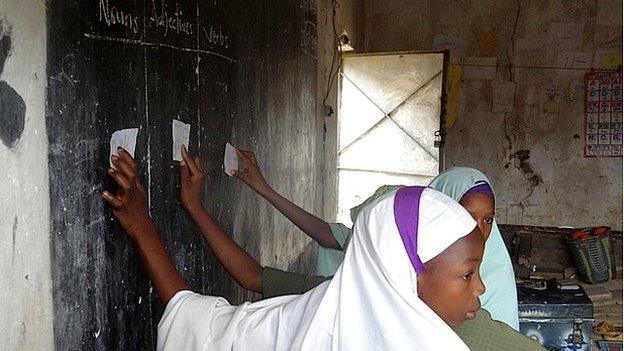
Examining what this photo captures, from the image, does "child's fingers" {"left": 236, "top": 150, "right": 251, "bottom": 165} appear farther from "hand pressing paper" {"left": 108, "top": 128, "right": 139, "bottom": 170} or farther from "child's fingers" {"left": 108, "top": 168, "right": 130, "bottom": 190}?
"child's fingers" {"left": 108, "top": 168, "right": 130, "bottom": 190}

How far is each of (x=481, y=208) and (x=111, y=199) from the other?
1.04 metres

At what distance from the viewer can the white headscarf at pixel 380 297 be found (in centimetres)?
117

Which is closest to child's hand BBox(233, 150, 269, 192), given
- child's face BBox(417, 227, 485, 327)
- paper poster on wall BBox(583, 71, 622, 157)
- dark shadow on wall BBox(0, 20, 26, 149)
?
dark shadow on wall BBox(0, 20, 26, 149)

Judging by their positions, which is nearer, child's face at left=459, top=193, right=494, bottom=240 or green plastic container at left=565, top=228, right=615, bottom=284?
child's face at left=459, top=193, right=494, bottom=240

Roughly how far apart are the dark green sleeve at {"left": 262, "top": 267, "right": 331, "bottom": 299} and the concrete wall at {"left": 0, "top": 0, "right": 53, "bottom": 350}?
64cm

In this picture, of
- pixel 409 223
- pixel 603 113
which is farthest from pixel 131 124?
pixel 603 113

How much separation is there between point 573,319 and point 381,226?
282 cm

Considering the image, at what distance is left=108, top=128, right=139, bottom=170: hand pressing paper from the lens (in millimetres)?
1736

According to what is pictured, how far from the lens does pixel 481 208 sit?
1.92 m

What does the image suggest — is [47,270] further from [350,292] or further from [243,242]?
[243,242]

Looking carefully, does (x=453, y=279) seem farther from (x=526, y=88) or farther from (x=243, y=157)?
(x=526, y=88)

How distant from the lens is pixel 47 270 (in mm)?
1497

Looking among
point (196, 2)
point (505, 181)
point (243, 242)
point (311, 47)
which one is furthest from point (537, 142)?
point (196, 2)

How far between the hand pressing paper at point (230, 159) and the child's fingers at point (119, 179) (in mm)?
864
